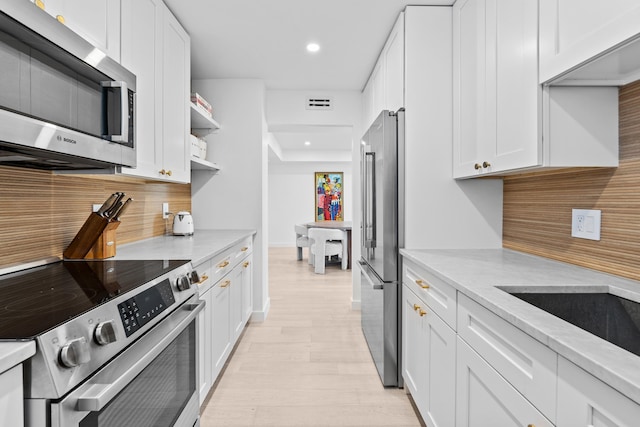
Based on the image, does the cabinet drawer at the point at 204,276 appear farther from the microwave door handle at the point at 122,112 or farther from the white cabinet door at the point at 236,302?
the microwave door handle at the point at 122,112

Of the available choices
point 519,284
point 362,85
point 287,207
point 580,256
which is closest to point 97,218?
point 519,284

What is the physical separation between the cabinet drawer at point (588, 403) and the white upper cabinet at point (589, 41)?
0.92 m

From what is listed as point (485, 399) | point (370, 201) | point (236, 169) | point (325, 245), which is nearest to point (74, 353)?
point (485, 399)

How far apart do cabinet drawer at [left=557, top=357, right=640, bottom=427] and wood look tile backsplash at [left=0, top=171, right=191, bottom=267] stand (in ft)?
6.23

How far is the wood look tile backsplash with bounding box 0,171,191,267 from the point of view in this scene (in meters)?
1.49

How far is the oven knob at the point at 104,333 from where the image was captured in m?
0.91

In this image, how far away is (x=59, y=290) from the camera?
116cm

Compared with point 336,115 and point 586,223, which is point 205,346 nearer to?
point 586,223

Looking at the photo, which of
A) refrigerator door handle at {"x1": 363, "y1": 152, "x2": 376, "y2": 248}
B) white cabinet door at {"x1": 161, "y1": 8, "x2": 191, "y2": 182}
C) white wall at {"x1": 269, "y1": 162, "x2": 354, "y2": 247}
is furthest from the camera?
white wall at {"x1": 269, "y1": 162, "x2": 354, "y2": 247}

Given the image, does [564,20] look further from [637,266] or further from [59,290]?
[59,290]

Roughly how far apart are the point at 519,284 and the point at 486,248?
3.51 ft

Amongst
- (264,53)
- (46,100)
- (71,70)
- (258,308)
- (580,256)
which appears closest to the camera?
(46,100)

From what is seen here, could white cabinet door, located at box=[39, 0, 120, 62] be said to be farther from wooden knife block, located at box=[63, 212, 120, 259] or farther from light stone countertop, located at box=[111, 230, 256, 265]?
light stone countertop, located at box=[111, 230, 256, 265]

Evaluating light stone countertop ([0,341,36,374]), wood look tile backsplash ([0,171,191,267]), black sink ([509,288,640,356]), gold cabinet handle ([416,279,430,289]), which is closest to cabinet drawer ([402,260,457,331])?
gold cabinet handle ([416,279,430,289])
